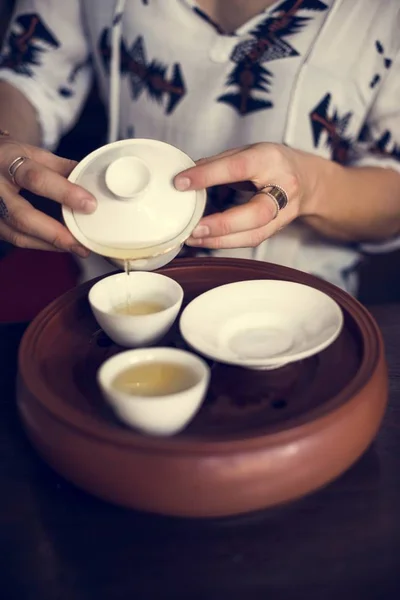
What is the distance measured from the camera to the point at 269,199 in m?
0.87

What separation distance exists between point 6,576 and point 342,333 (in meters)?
0.44

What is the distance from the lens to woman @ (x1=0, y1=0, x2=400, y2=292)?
3.62ft

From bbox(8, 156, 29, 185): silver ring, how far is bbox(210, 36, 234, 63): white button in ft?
1.41

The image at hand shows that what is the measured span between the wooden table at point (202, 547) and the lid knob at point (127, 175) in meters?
0.34

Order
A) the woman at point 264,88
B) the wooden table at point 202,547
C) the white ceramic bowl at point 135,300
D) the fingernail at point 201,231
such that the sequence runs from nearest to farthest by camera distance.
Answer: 1. the wooden table at point 202,547
2. the white ceramic bowl at point 135,300
3. the fingernail at point 201,231
4. the woman at point 264,88

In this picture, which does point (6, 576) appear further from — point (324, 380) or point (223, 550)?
point (324, 380)

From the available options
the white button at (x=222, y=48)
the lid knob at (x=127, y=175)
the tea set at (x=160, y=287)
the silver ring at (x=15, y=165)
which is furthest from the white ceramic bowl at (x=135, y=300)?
the white button at (x=222, y=48)

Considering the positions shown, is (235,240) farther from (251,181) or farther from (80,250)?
(80,250)

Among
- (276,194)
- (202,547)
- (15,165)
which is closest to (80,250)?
(15,165)

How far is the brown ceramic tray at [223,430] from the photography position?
549 millimetres

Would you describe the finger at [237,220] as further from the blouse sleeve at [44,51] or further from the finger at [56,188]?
the blouse sleeve at [44,51]

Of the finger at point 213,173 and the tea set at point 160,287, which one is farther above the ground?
the finger at point 213,173

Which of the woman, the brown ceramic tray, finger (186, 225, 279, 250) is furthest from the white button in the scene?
the brown ceramic tray

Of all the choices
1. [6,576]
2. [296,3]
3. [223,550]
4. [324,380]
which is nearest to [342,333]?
[324,380]
